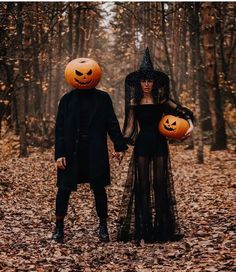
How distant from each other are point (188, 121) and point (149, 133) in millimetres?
554

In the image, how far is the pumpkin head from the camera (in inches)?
→ 241

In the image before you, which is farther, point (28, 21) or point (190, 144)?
point (190, 144)

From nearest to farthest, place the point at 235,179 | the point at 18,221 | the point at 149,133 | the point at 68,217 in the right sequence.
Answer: the point at 149,133 < the point at 18,221 < the point at 68,217 < the point at 235,179

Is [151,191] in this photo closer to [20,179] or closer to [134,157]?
[134,157]

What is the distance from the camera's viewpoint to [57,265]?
5.15 m

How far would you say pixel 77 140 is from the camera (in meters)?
6.14

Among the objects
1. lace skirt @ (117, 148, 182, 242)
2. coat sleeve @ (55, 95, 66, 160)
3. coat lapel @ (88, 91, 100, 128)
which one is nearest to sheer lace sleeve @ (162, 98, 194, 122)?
lace skirt @ (117, 148, 182, 242)

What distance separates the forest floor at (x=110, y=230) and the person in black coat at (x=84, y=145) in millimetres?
529

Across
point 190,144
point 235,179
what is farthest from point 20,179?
point 190,144

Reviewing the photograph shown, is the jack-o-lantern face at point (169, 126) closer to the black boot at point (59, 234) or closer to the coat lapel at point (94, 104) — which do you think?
the coat lapel at point (94, 104)

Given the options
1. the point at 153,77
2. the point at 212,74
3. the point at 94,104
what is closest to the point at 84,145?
the point at 94,104

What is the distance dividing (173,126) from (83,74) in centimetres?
134

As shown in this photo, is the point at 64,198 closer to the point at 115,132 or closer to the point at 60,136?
the point at 60,136

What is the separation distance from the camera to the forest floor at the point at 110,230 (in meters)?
5.14
